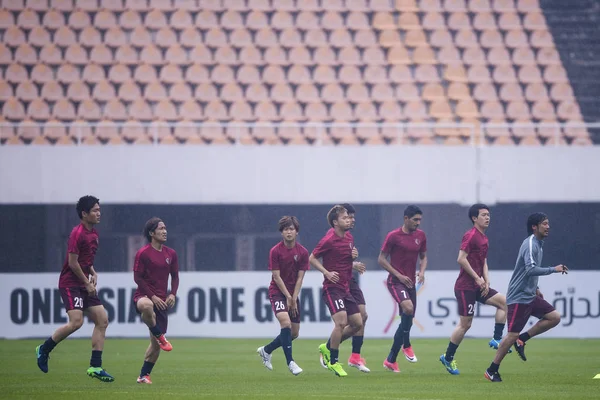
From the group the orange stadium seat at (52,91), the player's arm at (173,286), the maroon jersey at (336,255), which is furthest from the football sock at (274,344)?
the orange stadium seat at (52,91)

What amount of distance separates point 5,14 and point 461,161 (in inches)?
444

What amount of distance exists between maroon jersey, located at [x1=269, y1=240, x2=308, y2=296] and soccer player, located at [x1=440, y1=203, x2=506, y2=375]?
1.95 metres

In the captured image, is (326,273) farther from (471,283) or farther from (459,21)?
(459,21)

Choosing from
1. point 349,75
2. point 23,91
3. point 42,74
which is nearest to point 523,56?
point 349,75

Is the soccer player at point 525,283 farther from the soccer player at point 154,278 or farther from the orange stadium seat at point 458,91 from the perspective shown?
the orange stadium seat at point 458,91

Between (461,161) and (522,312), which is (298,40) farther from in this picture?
(522,312)

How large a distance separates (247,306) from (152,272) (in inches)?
333

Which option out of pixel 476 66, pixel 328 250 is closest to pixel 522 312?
pixel 328 250

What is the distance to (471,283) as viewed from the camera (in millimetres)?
13148

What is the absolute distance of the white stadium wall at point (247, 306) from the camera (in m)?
19.9

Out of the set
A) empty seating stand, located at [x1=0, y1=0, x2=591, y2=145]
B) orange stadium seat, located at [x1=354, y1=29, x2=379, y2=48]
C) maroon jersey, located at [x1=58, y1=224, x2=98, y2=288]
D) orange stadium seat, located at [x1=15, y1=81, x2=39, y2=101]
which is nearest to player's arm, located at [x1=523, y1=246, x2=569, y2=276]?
maroon jersey, located at [x1=58, y1=224, x2=98, y2=288]

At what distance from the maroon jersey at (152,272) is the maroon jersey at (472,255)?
3650 mm

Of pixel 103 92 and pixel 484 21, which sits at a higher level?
pixel 484 21

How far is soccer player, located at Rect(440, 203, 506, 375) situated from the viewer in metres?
12.9
